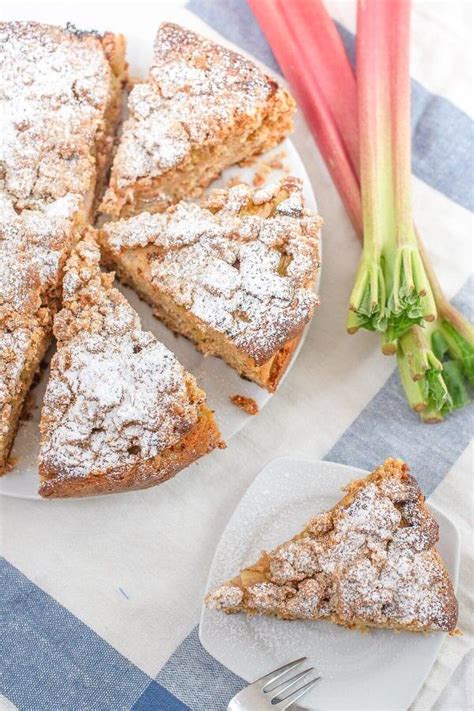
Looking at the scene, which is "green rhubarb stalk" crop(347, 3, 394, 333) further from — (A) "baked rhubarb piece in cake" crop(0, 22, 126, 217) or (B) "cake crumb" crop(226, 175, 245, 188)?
(A) "baked rhubarb piece in cake" crop(0, 22, 126, 217)

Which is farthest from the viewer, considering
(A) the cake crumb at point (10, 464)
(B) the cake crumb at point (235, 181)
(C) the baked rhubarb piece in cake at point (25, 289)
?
(B) the cake crumb at point (235, 181)

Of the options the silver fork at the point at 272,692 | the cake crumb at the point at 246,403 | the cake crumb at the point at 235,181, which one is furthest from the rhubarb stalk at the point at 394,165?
the silver fork at the point at 272,692

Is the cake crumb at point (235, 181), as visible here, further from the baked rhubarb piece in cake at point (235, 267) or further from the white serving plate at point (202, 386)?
the baked rhubarb piece in cake at point (235, 267)

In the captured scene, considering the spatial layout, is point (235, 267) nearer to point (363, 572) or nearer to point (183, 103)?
point (183, 103)

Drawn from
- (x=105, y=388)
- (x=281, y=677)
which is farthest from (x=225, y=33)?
(x=281, y=677)

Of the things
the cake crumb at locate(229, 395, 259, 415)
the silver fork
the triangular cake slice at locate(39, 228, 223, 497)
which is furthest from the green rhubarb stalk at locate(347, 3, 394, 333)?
the silver fork

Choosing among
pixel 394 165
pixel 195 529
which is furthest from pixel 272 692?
pixel 394 165
